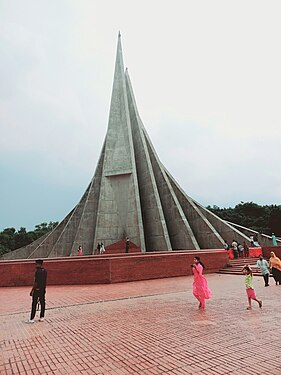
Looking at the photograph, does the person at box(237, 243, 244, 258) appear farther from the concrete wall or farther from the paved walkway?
the paved walkway

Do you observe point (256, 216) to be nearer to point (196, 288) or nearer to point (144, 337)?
point (196, 288)

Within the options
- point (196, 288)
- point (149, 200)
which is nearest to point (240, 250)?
point (149, 200)

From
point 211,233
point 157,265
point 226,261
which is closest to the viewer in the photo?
point 157,265

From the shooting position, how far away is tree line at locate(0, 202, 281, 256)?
35.5 metres

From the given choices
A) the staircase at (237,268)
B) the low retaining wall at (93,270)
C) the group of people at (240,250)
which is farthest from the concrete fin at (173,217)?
the low retaining wall at (93,270)

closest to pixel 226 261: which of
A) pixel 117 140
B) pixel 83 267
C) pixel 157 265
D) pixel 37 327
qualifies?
pixel 157 265

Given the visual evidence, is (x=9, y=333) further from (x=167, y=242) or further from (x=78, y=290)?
(x=167, y=242)

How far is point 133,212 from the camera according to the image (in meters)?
19.7

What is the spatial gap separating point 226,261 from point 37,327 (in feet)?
33.0

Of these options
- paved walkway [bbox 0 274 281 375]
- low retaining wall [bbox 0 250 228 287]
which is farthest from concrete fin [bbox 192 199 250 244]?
paved walkway [bbox 0 274 281 375]

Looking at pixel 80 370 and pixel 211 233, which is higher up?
pixel 211 233

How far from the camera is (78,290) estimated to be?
874 cm

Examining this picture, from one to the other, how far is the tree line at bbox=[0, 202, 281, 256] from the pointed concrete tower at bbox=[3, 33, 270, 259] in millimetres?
16023

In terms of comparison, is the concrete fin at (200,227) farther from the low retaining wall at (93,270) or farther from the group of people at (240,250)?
the low retaining wall at (93,270)
